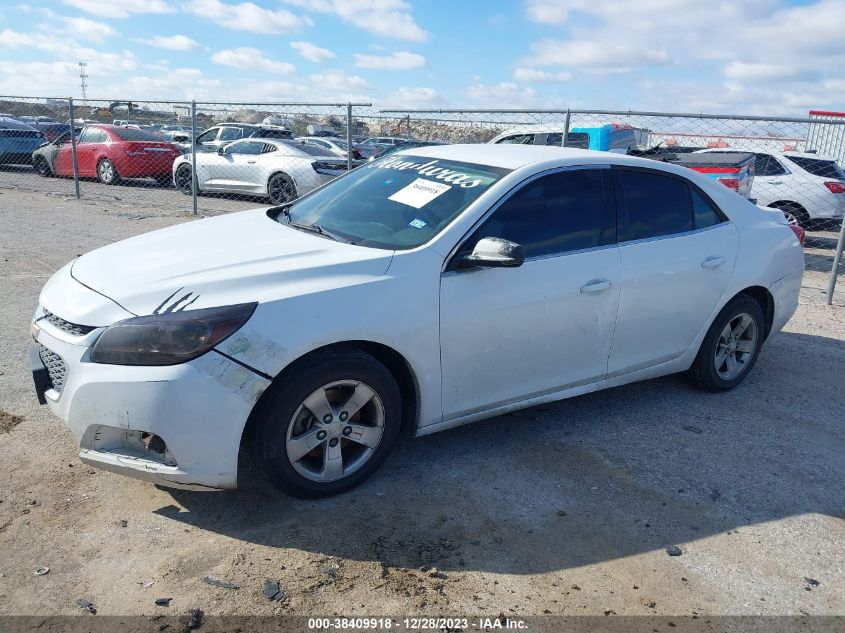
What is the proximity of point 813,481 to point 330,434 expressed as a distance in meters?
2.65

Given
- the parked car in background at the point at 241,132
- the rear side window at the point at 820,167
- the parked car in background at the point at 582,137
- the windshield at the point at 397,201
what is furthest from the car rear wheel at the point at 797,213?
the parked car in background at the point at 241,132

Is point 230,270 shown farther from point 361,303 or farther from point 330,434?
point 330,434

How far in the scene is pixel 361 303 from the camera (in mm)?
3227

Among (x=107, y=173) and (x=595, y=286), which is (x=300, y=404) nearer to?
(x=595, y=286)

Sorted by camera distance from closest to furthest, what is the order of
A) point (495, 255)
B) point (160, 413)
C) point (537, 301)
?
point (160, 413)
point (495, 255)
point (537, 301)

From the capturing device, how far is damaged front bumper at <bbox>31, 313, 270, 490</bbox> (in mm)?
2861

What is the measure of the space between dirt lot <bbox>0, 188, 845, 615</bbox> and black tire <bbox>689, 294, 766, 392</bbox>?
1.16ft

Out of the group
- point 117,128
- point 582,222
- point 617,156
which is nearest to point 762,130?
point 617,156

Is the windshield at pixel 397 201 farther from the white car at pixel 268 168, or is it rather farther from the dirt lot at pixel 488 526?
the white car at pixel 268 168

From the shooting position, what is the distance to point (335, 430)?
3.29 m

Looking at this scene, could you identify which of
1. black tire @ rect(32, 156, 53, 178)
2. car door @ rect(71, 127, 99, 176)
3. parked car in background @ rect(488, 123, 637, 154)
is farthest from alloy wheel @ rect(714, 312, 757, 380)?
black tire @ rect(32, 156, 53, 178)

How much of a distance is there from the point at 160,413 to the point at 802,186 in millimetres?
12261

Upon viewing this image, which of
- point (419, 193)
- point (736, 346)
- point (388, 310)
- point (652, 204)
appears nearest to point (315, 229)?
point (419, 193)

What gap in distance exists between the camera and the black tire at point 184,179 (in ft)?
48.8
